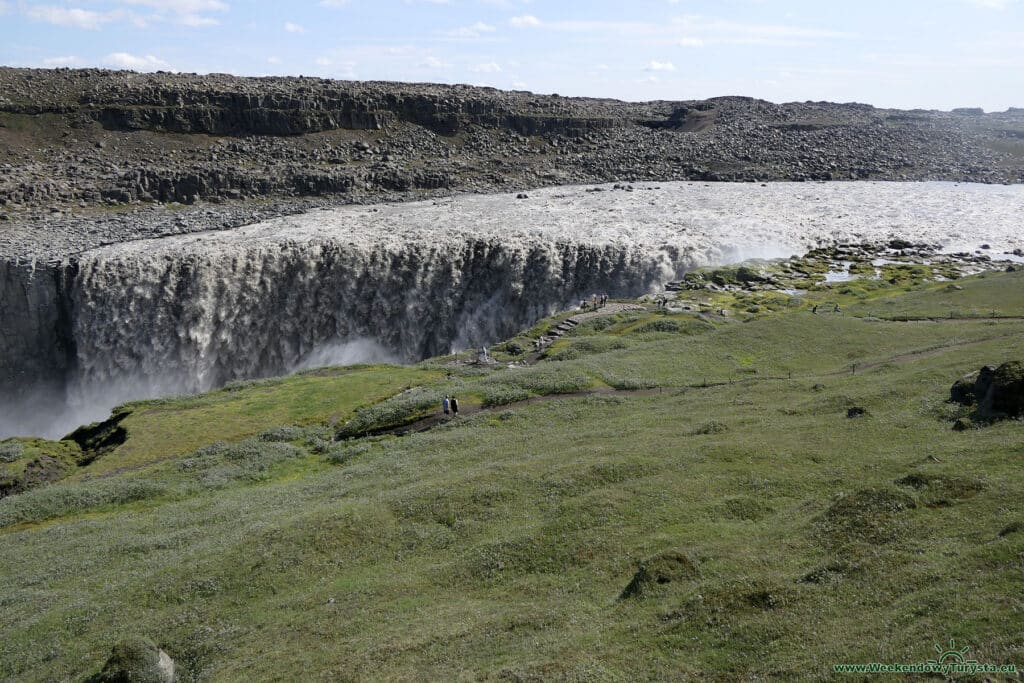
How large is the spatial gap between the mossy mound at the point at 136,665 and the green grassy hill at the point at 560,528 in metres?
0.79

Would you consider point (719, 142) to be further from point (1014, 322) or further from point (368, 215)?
point (1014, 322)

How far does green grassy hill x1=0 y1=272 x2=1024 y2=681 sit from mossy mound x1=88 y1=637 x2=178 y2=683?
791 millimetres

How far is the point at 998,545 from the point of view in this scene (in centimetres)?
1631

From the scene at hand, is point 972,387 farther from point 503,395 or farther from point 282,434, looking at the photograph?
point 282,434

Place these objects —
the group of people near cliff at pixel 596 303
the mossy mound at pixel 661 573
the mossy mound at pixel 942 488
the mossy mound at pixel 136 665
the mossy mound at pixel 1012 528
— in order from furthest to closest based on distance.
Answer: the group of people near cliff at pixel 596 303 < the mossy mound at pixel 942 488 < the mossy mound at pixel 136 665 < the mossy mound at pixel 661 573 < the mossy mound at pixel 1012 528

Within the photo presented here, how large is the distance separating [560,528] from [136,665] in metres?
12.2

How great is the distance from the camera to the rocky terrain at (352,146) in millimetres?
107250

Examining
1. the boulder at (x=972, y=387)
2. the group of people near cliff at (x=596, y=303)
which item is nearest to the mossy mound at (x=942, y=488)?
the boulder at (x=972, y=387)

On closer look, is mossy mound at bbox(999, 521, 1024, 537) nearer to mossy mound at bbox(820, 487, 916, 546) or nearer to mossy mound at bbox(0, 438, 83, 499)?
mossy mound at bbox(820, 487, 916, 546)

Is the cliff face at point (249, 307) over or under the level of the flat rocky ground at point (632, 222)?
under

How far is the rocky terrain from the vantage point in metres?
107

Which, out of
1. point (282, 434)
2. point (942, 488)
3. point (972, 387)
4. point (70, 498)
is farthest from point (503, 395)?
point (942, 488)

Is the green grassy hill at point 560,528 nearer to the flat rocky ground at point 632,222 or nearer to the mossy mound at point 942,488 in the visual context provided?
the mossy mound at point 942,488

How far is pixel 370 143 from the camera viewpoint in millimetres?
132250
